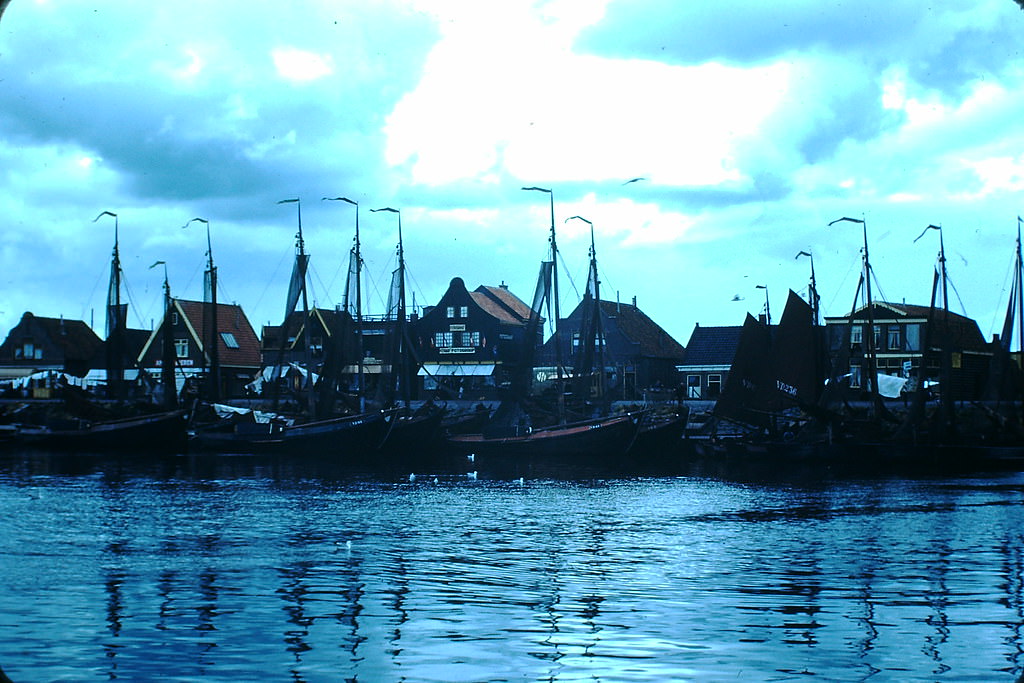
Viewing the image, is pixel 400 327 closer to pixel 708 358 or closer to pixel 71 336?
pixel 708 358

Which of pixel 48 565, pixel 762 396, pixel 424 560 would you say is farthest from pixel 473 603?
pixel 762 396

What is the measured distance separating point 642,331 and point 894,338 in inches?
1052

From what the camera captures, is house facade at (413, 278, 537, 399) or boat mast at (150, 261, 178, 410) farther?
house facade at (413, 278, 537, 399)

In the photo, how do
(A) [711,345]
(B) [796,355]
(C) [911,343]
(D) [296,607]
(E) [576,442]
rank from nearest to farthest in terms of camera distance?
(D) [296,607], (B) [796,355], (E) [576,442], (C) [911,343], (A) [711,345]

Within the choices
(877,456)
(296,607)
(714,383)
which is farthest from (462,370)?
(296,607)

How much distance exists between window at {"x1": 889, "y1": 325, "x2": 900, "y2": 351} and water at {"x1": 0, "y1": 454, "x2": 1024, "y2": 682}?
2475 inches

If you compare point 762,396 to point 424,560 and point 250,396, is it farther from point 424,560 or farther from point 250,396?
point 250,396

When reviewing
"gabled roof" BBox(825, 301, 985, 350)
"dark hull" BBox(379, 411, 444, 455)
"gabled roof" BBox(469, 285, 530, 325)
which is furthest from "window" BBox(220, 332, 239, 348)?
"gabled roof" BBox(825, 301, 985, 350)

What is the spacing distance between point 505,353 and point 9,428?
155ft

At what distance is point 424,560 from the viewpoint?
97.7ft

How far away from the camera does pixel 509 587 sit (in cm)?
2519

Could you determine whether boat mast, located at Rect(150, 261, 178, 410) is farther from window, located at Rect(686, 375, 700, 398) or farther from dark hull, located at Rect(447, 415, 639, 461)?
window, located at Rect(686, 375, 700, 398)

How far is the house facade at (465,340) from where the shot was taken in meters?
124

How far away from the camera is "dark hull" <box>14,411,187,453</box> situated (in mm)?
86812
